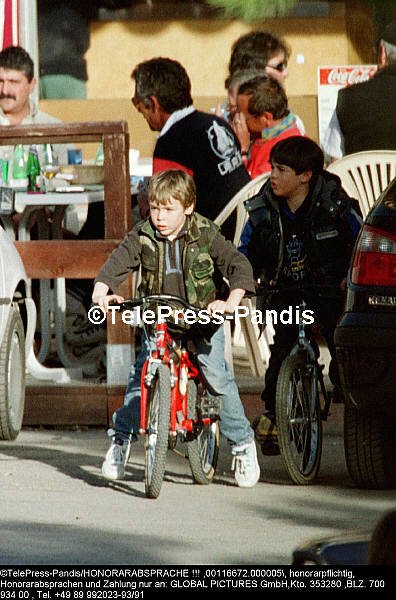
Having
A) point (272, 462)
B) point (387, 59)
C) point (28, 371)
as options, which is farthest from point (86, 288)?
point (272, 462)

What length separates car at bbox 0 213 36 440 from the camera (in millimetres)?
8570

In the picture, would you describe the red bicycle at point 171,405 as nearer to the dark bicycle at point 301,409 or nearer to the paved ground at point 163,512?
the paved ground at point 163,512

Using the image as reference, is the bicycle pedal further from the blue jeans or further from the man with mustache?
the man with mustache

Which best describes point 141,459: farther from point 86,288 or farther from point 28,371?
point 86,288

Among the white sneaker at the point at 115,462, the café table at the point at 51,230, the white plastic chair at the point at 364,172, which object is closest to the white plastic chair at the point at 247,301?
the white plastic chair at the point at 364,172

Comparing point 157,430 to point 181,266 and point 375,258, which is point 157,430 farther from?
point 375,258

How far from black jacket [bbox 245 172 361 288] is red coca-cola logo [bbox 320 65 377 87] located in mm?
5317

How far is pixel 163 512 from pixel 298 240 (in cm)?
149

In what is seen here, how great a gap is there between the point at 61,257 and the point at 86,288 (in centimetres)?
214

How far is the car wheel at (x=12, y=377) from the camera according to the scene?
854 cm

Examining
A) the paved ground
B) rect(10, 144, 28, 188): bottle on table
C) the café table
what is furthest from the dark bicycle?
rect(10, 144, 28, 188): bottle on table

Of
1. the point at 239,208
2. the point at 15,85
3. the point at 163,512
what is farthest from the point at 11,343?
the point at 15,85

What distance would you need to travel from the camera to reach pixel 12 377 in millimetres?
8766

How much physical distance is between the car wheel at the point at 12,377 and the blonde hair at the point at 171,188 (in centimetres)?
172
